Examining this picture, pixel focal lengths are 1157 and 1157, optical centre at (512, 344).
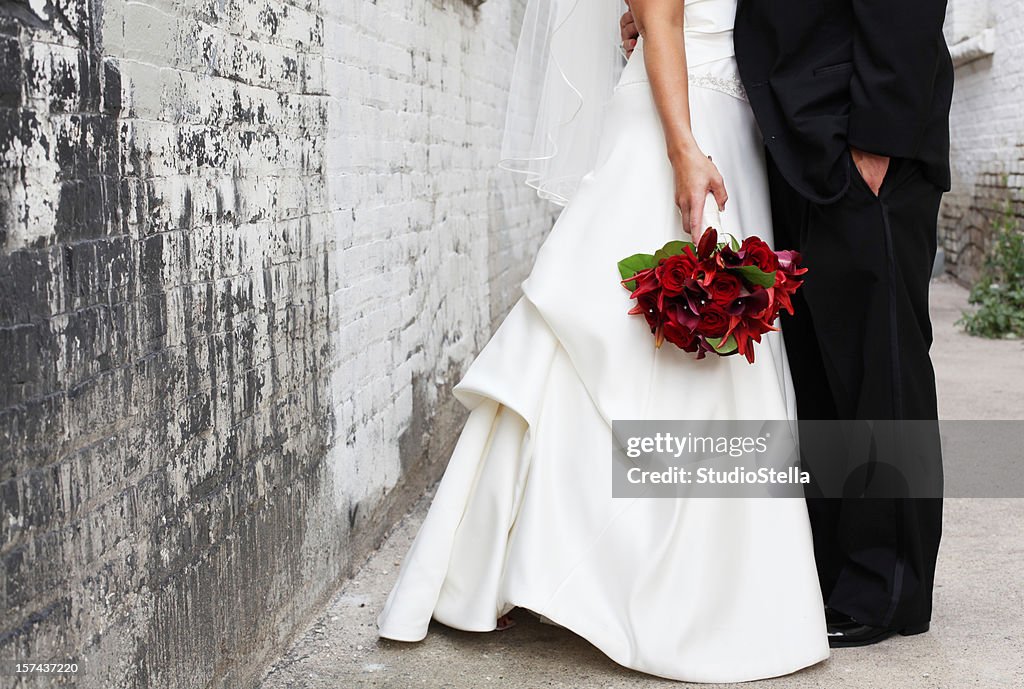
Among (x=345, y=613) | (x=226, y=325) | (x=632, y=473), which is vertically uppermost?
(x=226, y=325)

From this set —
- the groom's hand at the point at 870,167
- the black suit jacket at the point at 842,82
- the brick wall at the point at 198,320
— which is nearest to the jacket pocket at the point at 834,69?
the black suit jacket at the point at 842,82

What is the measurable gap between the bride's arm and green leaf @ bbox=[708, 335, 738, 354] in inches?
10.2

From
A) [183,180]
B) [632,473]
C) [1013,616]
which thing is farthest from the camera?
[1013,616]

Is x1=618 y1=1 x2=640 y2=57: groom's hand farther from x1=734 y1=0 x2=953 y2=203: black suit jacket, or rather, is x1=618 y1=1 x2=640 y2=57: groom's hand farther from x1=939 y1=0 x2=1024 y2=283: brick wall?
x1=939 y1=0 x2=1024 y2=283: brick wall

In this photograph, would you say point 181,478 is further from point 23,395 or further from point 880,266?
point 880,266

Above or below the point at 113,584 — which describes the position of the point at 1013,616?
below

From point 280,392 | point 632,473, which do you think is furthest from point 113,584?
point 632,473

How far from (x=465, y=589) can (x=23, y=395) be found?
4.57 ft

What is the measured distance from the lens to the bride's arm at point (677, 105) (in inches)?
104

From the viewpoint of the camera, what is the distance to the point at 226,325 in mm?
2375

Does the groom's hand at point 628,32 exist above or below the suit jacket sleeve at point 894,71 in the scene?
above

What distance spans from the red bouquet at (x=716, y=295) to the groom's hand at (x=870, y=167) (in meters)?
0.31

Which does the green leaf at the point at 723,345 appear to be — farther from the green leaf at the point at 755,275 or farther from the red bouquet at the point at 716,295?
the green leaf at the point at 755,275

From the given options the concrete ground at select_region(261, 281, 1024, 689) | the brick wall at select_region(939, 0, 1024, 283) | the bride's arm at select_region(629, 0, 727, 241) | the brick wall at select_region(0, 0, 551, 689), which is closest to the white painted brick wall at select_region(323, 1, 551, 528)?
the brick wall at select_region(0, 0, 551, 689)
